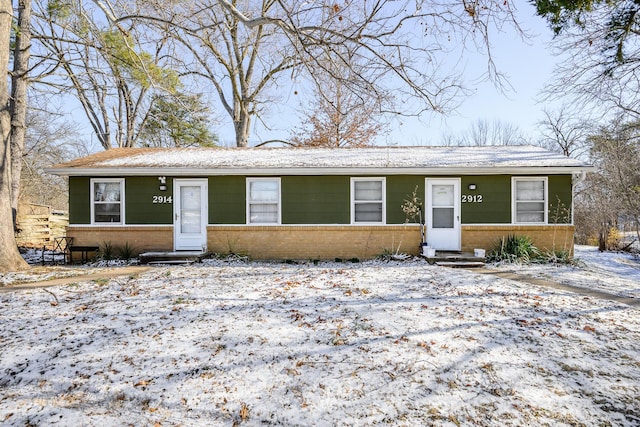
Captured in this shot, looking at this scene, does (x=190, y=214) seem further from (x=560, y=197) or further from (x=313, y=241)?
(x=560, y=197)

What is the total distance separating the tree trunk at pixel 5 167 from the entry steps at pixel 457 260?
1033 cm

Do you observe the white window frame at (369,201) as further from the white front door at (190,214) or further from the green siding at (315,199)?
the white front door at (190,214)

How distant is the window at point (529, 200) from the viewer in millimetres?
9867

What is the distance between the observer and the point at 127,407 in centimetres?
266

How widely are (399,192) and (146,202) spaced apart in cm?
792

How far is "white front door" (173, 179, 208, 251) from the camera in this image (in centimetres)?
1004

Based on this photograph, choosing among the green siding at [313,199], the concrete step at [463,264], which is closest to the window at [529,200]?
the green siding at [313,199]

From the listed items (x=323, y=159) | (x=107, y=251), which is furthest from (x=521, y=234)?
(x=107, y=251)

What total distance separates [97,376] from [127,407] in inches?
26.2

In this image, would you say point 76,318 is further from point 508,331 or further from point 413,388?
point 508,331

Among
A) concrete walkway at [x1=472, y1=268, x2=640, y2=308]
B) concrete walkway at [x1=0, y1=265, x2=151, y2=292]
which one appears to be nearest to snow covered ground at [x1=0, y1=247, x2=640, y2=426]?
concrete walkway at [x1=472, y1=268, x2=640, y2=308]

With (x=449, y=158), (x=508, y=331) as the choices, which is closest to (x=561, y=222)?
(x=449, y=158)

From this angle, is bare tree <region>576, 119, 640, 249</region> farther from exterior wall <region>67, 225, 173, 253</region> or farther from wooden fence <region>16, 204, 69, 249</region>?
wooden fence <region>16, 204, 69, 249</region>

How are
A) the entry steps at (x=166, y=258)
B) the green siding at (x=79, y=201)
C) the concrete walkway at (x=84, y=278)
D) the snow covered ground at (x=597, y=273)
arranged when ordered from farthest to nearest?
the green siding at (x=79, y=201), the entry steps at (x=166, y=258), the snow covered ground at (x=597, y=273), the concrete walkway at (x=84, y=278)
